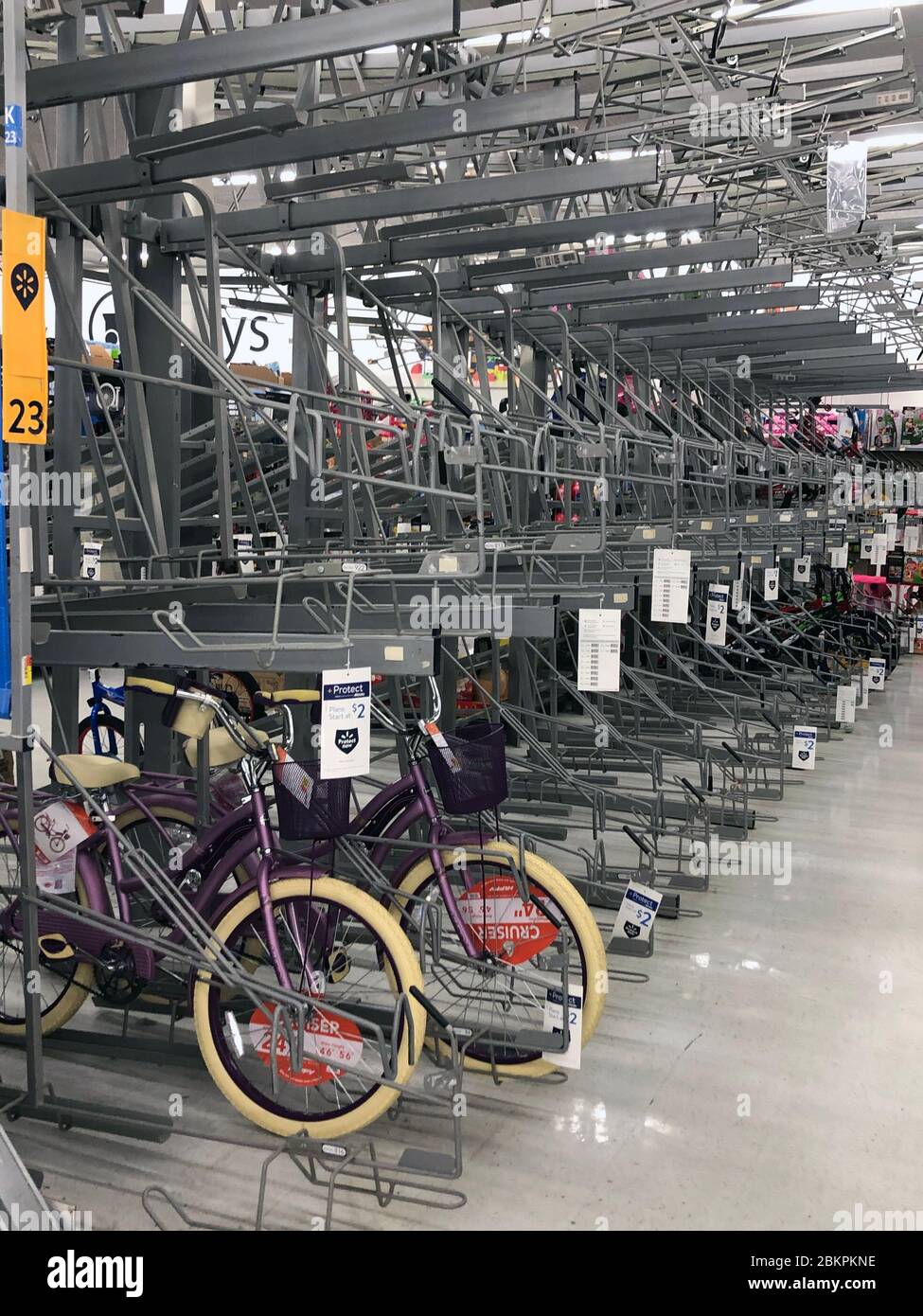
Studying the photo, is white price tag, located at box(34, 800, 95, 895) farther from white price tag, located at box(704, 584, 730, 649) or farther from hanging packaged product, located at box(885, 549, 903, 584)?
hanging packaged product, located at box(885, 549, 903, 584)

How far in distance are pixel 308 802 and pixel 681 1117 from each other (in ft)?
5.01

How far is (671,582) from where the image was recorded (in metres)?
5.38

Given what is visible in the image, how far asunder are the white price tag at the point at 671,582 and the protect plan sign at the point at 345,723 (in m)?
2.44

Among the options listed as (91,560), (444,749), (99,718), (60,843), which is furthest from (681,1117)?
(99,718)

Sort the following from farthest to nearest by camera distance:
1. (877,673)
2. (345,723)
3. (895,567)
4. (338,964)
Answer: (895,567) → (877,673) → (338,964) → (345,723)

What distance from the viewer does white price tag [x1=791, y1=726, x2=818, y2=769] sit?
819 centimetres

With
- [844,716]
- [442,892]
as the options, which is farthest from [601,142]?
[442,892]

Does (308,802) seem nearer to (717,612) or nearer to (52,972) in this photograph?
(52,972)

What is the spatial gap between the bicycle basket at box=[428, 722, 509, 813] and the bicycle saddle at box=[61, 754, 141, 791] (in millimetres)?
1021

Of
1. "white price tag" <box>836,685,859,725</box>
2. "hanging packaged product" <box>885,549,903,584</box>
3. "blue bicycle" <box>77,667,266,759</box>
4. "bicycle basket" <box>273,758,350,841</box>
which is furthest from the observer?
"hanging packaged product" <box>885,549,903,584</box>

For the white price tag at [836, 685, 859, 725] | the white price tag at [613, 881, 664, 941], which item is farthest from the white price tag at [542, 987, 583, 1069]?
the white price tag at [836, 685, 859, 725]

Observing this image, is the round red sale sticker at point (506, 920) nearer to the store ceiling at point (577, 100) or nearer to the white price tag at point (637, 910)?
the white price tag at point (637, 910)

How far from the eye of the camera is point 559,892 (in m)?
3.87

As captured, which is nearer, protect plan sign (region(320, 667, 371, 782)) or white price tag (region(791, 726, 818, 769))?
protect plan sign (region(320, 667, 371, 782))
